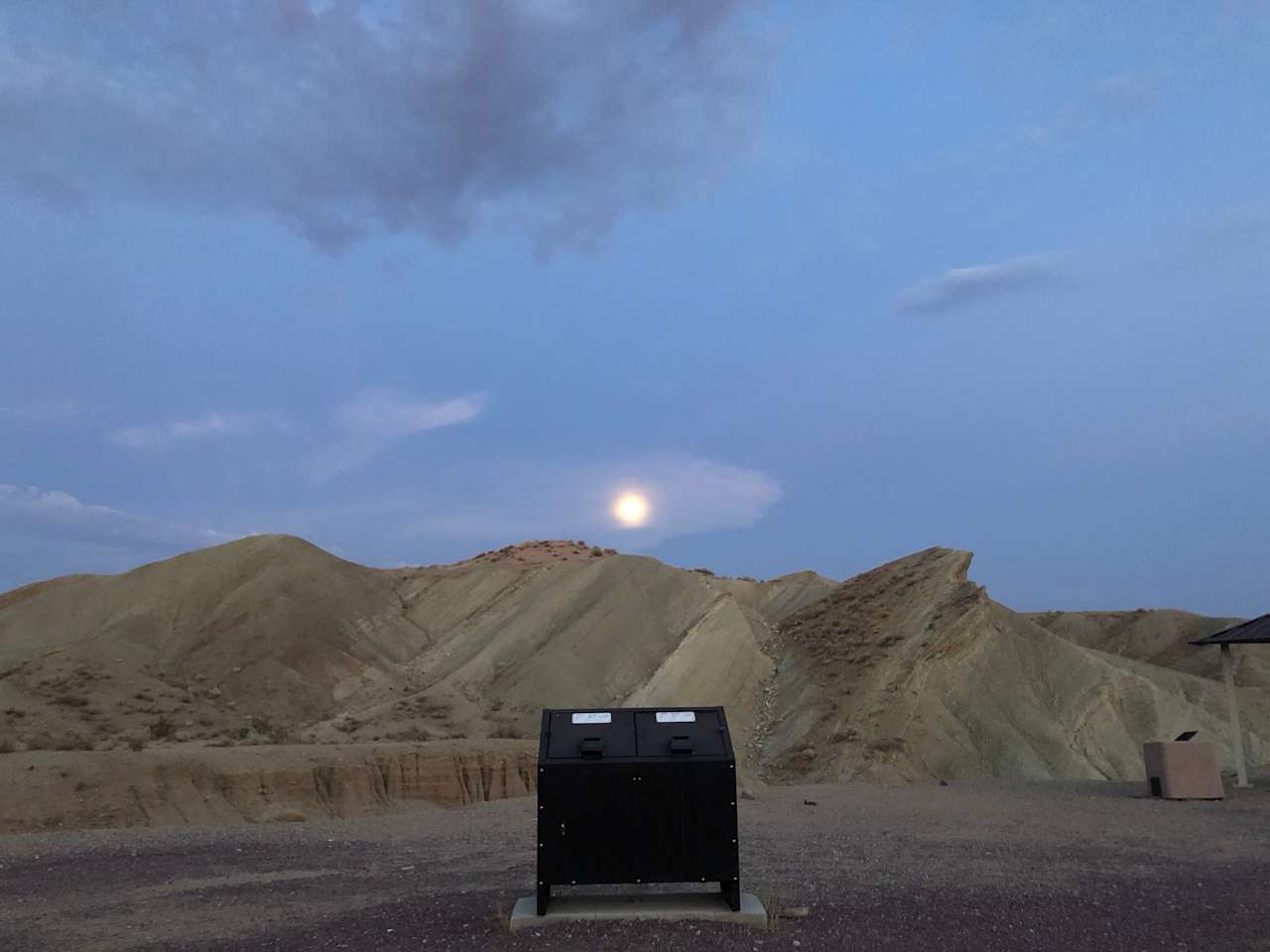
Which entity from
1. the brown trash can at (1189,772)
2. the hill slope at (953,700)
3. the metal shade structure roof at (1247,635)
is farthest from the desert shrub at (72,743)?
the metal shade structure roof at (1247,635)

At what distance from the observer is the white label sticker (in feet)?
28.3

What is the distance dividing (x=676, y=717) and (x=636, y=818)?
0.97m

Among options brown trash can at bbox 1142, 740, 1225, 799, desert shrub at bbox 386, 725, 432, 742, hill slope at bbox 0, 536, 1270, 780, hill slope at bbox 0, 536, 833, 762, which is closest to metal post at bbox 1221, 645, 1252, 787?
brown trash can at bbox 1142, 740, 1225, 799

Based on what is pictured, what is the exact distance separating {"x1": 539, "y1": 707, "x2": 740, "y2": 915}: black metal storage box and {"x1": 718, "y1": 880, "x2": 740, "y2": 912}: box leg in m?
0.01

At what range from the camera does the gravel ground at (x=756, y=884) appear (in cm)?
768

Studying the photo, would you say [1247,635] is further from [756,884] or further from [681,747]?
[681,747]

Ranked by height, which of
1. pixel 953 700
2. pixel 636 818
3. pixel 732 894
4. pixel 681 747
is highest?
pixel 953 700

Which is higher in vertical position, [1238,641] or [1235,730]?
[1238,641]

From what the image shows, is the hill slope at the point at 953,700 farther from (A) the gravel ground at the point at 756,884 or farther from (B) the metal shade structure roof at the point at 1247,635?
(A) the gravel ground at the point at 756,884

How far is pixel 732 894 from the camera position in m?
8.23

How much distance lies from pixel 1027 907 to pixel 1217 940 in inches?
59.2

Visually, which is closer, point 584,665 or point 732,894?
point 732,894

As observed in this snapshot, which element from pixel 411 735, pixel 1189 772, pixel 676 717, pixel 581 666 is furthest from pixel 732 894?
pixel 581 666

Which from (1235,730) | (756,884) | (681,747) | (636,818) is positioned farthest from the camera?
(1235,730)
